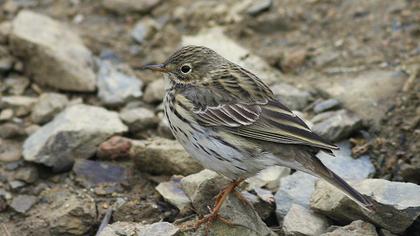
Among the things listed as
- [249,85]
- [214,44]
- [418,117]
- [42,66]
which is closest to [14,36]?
[42,66]

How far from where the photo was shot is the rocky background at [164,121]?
25.0 feet

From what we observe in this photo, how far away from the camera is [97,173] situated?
8.89 m

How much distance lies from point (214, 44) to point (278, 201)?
12.6 ft

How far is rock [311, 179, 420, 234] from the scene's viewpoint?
6.85 metres

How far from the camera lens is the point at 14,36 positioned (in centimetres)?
1075

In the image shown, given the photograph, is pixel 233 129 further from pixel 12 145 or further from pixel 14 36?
pixel 14 36

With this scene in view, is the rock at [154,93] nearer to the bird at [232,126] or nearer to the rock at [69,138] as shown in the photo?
the rock at [69,138]

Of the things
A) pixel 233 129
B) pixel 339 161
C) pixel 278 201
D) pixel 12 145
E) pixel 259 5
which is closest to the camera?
pixel 233 129

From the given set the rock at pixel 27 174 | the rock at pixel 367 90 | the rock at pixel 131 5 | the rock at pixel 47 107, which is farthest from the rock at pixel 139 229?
the rock at pixel 131 5

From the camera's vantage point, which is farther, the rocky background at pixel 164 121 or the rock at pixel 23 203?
the rock at pixel 23 203

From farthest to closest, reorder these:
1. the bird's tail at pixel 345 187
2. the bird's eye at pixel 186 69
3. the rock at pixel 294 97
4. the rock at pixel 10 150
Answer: the rock at pixel 294 97, the rock at pixel 10 150, the bird's eye at pixel 186 69, the bird's tail at pixel 345 187

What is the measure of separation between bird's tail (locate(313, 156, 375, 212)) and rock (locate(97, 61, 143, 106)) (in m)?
3.97

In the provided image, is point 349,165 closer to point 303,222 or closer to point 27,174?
point 303,222

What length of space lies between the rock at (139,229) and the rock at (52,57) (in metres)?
3.59
